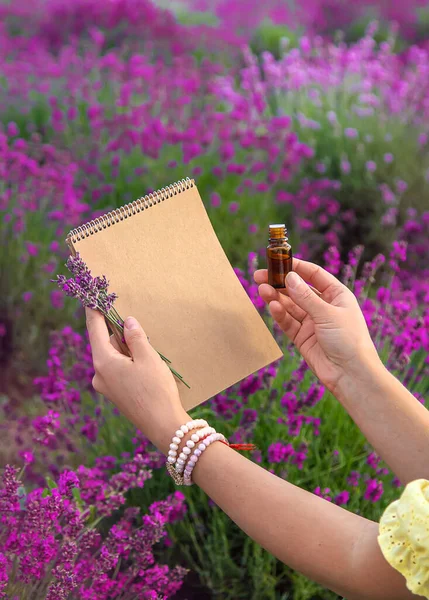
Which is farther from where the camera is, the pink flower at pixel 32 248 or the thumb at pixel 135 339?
the pink flower at pixel 32 248

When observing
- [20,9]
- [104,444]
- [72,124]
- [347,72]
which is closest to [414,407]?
[104,444]

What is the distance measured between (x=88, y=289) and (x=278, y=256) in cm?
36

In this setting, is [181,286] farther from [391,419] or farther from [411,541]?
[411,541]

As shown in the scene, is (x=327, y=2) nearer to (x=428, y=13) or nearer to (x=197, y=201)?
(x=428, y=13)

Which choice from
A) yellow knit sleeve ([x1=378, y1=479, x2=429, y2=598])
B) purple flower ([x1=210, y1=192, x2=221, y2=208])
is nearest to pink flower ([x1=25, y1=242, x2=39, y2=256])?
purple flower ([x1=210, y1=192, x2=221, y2=208])

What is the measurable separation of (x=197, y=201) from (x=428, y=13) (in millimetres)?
9163

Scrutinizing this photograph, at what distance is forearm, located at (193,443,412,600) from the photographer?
99cm

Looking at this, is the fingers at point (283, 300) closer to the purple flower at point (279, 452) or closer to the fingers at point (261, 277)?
the fingers at point (261, 277)

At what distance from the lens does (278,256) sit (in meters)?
1.33

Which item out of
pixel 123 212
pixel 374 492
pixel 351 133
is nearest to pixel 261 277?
pixel 123 212

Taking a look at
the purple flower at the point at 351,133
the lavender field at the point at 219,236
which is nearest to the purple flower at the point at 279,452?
the lavender field at the point at 219,236

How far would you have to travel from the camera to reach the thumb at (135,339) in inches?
46.1

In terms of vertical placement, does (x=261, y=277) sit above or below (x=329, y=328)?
above

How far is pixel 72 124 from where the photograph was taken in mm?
4270
